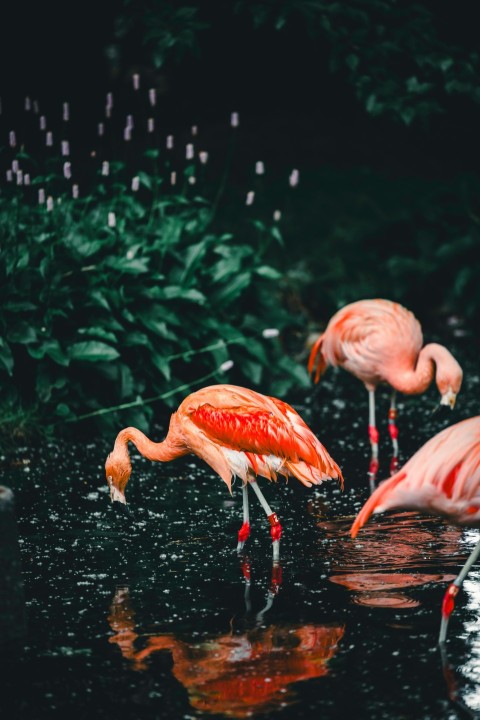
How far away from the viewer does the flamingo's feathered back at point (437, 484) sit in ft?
13.8

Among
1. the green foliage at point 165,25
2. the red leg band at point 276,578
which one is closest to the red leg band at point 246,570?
the red leg band at point 276,578

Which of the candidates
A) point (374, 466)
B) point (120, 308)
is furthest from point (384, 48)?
point (374, 466)

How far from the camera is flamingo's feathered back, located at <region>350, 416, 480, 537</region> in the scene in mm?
4215

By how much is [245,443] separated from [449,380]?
2.25m

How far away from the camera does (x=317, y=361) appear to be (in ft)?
28.1

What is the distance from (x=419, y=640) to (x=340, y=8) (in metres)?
6.70

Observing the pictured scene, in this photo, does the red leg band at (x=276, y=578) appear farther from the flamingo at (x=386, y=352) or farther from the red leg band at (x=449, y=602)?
the flamingo at (x=386, y=352)

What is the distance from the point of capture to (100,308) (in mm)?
8180

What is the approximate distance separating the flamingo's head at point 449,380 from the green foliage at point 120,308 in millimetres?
1611

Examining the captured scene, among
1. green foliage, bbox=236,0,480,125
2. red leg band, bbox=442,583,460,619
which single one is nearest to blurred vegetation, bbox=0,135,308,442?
green foliage, bbox=236,0,480,125

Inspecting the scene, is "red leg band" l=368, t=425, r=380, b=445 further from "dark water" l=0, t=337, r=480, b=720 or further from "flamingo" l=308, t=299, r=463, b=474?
"dark water" l=0, t=337, r=480, b=720

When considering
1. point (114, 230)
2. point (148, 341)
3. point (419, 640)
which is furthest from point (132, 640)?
point (114, 230)

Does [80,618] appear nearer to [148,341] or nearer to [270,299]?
[148,341]

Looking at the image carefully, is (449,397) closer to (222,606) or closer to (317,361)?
(317,361)
